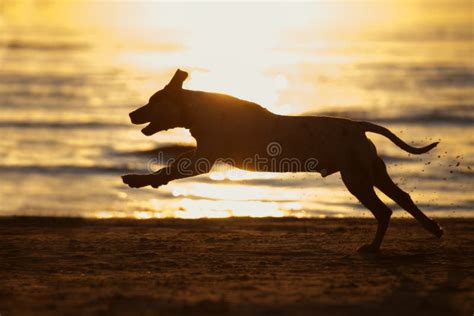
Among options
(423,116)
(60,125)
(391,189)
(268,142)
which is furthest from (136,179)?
(423,116)

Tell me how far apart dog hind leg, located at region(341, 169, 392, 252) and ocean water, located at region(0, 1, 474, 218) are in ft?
15.5

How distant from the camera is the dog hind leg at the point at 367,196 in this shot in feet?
43.5

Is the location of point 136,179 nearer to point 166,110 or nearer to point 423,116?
point 166,110

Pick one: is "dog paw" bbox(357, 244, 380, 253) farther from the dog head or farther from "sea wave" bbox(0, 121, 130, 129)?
"sea wave" bbox(0, 121, 130, 129)

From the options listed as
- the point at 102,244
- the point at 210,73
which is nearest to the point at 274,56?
the point at 210,73

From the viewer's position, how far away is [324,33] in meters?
87.0

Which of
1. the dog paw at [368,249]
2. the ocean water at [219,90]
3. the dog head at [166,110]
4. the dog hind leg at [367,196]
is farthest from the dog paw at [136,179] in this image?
the ocean water at [219,90]

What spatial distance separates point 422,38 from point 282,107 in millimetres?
39951

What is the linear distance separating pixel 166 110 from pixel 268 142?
1292 mm

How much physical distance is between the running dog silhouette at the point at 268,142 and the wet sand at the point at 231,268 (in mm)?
854

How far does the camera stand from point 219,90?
40344 millimetres

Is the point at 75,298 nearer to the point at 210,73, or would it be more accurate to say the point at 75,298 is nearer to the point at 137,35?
the point at 210,73

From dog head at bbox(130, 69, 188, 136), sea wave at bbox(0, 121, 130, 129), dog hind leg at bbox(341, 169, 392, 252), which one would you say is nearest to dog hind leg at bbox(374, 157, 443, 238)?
dog hind leg at bbox(341, 169, 392, 252)

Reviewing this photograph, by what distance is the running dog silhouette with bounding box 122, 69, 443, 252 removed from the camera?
13219mm
